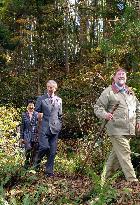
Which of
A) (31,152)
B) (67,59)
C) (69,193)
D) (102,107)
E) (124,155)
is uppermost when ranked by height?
(67,59)

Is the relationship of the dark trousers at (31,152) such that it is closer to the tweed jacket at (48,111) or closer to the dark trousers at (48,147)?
the dark trousers at (48,147)

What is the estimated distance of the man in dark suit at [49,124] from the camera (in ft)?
30.3

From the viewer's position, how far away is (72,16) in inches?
1320

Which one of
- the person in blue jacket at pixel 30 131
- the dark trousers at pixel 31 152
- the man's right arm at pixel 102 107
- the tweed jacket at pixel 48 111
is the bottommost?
the dark trousers at pixel 31 152

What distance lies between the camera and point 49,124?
928 centimetres

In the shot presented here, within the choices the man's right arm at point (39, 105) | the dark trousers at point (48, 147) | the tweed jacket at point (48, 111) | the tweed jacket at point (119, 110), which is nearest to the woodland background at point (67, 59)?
the dark trousers at point (48, 147)

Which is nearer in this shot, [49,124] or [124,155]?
[124,155]

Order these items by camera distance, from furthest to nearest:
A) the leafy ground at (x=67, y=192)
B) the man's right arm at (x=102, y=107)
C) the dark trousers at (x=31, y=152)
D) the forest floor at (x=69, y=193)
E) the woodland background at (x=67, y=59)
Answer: the woodland background at (x=67, y=59) → the dark trousers at (x=31, y=152) → the man's right arm at (x=102, y=107) → the forest floor at (x=69, y=193) → the leafy ground at (x=67, y=192)

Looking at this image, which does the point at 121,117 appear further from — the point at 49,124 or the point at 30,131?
the point at 30,131

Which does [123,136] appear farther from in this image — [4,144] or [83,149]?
[4,144]

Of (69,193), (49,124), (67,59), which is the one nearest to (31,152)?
(49,124)

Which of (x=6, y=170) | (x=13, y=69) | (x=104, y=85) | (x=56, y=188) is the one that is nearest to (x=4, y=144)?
(x=104, y=85)

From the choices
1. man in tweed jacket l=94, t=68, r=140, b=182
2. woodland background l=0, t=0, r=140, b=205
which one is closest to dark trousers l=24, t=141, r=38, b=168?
woodland background l=0, t=0, r=140, b=205

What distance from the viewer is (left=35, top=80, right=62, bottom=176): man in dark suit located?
925 centimetres
